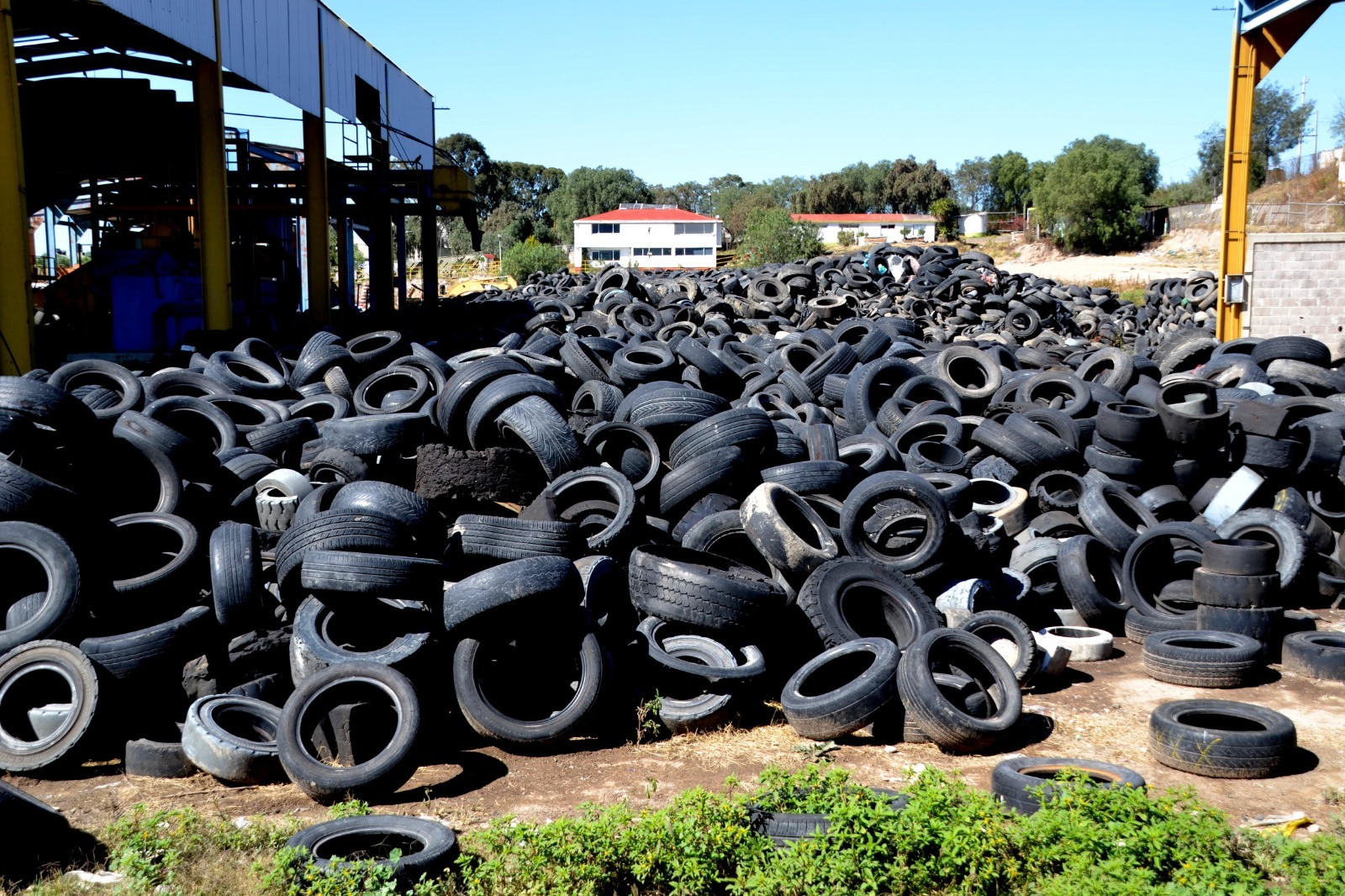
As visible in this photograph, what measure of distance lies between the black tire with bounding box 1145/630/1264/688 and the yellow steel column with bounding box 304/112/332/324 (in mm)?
21076

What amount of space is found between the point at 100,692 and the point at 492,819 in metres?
2.71

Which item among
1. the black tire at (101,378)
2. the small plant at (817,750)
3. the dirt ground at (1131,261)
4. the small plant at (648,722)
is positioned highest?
the dirt ground at (1131,261)

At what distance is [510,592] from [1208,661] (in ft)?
17.3

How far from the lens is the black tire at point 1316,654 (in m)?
8.10

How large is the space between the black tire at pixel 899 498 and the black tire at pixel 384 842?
4.51 m

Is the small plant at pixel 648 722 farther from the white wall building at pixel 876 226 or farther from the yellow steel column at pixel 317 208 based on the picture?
the white wall building at pixel 876 226

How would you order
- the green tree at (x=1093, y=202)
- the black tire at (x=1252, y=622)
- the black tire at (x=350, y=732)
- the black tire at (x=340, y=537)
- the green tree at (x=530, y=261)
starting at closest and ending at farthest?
the black tire at (x=350, y=732)
the black tire at (x=340, y=537)
the black tire at (x=1252, y=622)
the green tree at (x=530, y=261)
the green tree at (x=1093, y=202)

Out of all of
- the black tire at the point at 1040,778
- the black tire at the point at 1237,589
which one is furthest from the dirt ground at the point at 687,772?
the black tire at the point at 1237,589

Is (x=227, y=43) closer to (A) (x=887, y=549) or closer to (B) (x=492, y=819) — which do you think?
(A) (x=887, y=549)

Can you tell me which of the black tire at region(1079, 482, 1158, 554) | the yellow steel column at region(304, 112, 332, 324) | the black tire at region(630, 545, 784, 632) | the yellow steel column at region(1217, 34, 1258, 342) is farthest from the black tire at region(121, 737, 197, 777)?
the yellow steel column at region(304, 112, 332, 324)

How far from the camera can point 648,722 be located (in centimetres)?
703

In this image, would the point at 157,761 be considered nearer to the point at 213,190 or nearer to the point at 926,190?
the point at 213,190

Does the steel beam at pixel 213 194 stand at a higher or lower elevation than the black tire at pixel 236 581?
higher

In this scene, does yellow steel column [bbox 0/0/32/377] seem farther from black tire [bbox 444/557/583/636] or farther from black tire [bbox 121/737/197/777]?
black tire [bbox 444/557/583/636]
